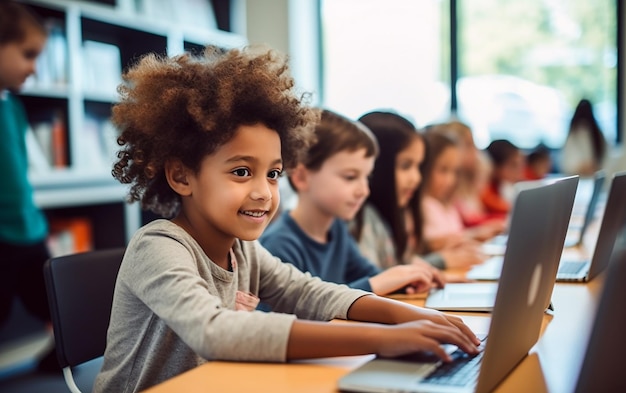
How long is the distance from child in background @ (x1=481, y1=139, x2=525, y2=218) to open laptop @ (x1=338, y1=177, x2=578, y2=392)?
147 inches

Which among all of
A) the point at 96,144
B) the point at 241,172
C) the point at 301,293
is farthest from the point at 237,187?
the point at 96,144

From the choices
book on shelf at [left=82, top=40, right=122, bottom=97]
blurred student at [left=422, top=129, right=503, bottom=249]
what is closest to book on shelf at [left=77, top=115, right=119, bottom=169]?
book on shelf at [left=82, top=40, right=122, bottom=97]

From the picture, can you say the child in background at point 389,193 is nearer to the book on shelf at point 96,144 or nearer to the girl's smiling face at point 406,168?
the girl's smiling face at point 406,168

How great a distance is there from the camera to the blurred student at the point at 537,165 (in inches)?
205

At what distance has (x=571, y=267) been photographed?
6.25ft

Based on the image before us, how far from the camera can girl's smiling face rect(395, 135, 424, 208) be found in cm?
242

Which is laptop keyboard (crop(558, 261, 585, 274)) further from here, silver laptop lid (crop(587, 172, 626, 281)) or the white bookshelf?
the white bookshelf

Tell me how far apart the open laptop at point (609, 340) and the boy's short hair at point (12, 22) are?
95.8 inches

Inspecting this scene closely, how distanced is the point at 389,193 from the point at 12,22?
153 cm

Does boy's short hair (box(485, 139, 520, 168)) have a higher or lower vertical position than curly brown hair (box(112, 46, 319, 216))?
higher

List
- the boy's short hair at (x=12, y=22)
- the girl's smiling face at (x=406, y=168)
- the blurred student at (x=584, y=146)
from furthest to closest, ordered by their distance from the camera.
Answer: the blurred student at (x=584, y=146)
the boy's short hair at (x=12, y=22)
the girl's smiling face at (x=406, y=168)

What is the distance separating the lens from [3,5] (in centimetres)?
263

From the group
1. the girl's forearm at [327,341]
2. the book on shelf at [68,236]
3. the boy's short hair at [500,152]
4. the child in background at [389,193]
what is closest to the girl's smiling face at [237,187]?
the girl's forearm at [327,341]

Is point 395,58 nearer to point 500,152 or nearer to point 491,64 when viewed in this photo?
point 491,64
